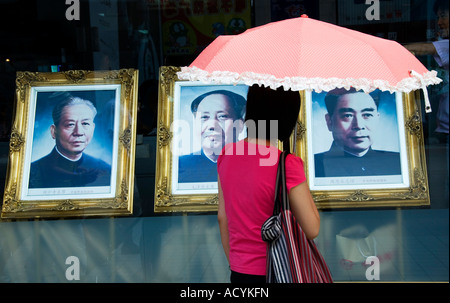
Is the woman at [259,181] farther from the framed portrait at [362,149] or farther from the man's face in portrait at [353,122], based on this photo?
the man's face in portrait at [353,122]

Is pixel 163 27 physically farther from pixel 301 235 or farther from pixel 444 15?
pixel 301 235

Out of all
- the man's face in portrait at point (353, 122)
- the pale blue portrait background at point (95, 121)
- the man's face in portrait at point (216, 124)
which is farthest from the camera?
the pale blue portrait background at point (95, 121)

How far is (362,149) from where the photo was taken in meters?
3.92

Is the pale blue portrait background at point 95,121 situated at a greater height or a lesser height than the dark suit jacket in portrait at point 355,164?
greater

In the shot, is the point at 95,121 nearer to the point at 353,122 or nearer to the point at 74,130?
the point at 74,130

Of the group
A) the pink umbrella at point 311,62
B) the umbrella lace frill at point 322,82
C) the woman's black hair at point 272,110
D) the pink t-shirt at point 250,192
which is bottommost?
the pink t-shirt at point 250,192

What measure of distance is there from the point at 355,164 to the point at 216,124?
112 centimetres

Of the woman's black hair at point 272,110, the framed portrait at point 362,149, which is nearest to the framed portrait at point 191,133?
the framed portrait at point 362,149

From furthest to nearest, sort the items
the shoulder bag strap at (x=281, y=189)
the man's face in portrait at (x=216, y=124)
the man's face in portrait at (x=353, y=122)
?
1. the man's face in portrait at (x=216, y=124)
2. the man's face in portrait at (x=353, y=122)
3. the shoulder bag strap at (x=281, y=189)

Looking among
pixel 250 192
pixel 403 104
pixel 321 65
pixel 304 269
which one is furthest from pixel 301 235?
pixel 403 104

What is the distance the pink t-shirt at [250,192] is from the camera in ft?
6.90

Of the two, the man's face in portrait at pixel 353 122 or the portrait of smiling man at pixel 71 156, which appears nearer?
the man's face in portrait at pixel 353 122

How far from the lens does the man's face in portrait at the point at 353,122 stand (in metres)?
3.91

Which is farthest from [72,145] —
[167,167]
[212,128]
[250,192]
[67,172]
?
[250,192]
